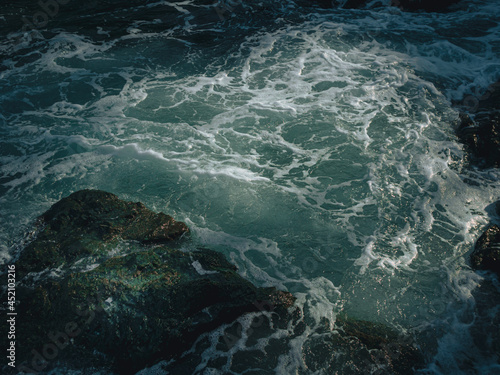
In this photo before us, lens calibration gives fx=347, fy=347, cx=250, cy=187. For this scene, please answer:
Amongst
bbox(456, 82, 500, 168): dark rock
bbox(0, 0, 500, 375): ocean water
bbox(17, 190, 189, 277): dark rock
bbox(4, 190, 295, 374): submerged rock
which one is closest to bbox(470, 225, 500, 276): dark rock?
bbox(0, 0, 500, 375): ocean water

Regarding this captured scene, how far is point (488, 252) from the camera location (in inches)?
169

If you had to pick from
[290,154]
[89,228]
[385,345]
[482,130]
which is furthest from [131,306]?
[482,130]

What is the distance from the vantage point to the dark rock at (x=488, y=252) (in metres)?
4.20

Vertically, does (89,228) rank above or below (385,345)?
above

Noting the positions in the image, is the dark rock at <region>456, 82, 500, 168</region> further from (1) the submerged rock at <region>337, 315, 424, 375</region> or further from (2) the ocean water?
(1) the submerged rock at <region>337, 315, 424, 375</region>

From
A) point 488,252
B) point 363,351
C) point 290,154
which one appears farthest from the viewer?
point 290,154

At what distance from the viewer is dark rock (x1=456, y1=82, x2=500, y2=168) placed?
232 inches

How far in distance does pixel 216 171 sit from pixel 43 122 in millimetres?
4020

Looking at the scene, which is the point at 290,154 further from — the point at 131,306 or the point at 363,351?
the point at 131,306

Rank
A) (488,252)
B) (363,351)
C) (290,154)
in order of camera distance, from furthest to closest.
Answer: (290,154) → (488,252) → (363,351)

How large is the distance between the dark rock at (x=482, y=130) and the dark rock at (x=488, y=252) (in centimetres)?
186

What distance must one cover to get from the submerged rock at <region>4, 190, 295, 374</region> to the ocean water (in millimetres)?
250

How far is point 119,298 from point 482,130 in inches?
256

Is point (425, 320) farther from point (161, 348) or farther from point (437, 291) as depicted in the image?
point (161, 348)
